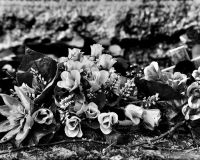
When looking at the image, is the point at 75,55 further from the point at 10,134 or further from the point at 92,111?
the point at 10,134

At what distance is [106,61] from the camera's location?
1335mm

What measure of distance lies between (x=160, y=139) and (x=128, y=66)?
33cm

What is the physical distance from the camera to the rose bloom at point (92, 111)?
122 cm

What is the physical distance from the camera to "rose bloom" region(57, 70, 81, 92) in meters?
1.21

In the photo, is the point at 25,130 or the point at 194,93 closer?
the point at 25,130

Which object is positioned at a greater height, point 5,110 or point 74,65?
point 74,65

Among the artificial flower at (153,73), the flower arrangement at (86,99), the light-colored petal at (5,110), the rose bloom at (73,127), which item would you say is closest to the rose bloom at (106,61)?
the flower arrangement at (86,99)

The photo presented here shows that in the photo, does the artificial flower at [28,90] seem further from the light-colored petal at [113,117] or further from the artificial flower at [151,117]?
the artificial flower at [151,117]

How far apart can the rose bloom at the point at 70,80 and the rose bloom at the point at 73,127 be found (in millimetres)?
90

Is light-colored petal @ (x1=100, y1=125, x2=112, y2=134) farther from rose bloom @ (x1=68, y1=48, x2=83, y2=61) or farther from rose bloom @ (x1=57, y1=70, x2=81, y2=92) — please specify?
rose bloom @ (x1=68, y1=48, x2=83, y2=61)

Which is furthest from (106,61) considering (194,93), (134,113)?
(194,93)

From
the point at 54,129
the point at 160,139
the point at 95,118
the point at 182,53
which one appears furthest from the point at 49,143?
the point at 182,53

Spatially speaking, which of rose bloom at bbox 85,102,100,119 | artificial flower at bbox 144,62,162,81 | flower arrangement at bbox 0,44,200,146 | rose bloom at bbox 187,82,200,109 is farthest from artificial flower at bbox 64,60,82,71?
rose bloom at bbox 187,82,200,109

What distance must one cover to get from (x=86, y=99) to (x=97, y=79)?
0.24 ft
